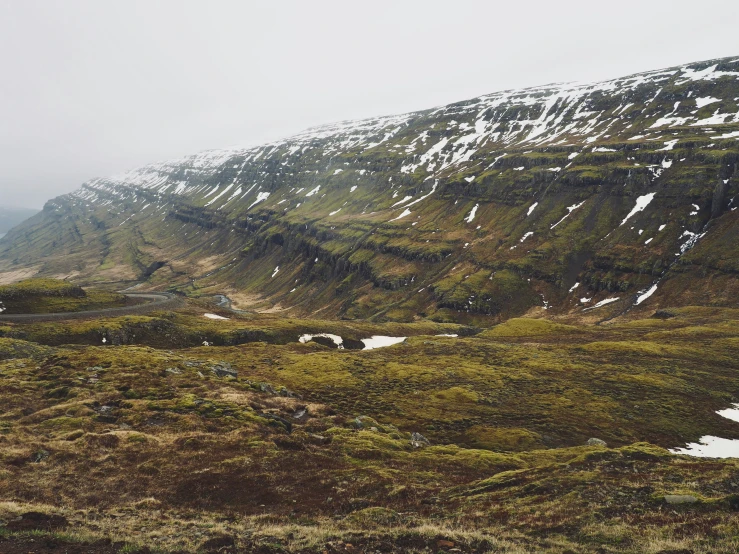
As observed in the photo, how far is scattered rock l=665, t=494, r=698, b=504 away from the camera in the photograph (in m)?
19.9

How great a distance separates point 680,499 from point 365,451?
77.0 feet

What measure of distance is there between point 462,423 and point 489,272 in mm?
154399

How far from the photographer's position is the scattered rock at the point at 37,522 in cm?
1880

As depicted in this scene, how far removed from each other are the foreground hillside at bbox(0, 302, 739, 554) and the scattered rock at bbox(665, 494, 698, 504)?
0.43ft

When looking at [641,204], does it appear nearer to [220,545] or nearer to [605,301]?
[605,301]

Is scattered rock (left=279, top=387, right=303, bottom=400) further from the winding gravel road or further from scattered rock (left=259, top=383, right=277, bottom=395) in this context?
the winding gravel road

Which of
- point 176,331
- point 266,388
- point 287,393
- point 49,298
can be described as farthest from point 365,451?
point 49,298

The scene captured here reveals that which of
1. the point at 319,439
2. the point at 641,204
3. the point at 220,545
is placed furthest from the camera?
the point at 641,204

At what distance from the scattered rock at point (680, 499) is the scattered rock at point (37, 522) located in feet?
101

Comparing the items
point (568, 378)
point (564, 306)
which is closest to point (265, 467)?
point (568, 378)

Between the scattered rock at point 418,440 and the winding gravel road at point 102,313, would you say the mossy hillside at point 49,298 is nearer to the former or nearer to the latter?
the winding gravel road at point 102,313

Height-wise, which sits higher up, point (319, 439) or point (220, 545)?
point (220, 545)

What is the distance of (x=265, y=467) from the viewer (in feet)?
104

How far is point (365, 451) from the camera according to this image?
3638cm
